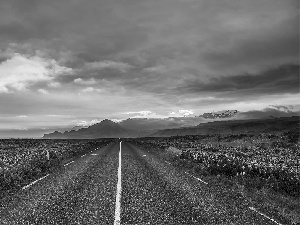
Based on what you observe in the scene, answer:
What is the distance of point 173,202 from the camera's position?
9797 millimetres

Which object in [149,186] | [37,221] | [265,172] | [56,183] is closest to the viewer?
[37,221]

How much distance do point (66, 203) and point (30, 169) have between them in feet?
32.0

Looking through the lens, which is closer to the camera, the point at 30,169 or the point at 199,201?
the point at 199,201

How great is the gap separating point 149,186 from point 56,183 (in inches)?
186

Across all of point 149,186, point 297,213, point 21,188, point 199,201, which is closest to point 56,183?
point 21,188

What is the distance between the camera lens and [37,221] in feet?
25.2

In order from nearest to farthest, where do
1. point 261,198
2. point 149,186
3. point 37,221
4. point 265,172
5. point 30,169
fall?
1. point 37,221
2. point 261,198
3. point 149,186
4. point 265,172
5. point 30,169

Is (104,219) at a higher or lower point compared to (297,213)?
higher

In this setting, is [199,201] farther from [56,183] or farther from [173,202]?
[56,183]

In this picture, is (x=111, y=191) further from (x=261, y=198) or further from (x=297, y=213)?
(x=297, y=213)

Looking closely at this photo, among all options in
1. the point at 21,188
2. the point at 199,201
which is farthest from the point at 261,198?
the point at 21,188

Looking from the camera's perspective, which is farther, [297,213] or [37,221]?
[297,213]

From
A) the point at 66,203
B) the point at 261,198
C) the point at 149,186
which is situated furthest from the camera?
the point at 149,186

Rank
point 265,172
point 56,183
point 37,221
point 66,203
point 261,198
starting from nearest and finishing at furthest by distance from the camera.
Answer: point 37,221
point 66,203
point 261,198
point 56,183
point 265,172
